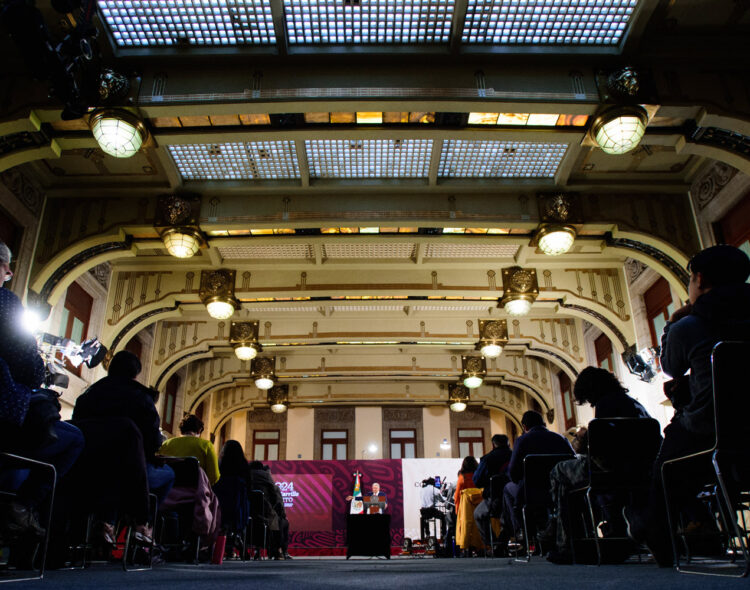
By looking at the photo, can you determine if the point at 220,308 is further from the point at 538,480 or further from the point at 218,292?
the point at 538,480

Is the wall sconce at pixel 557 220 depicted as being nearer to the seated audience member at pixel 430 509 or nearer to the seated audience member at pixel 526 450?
the seated audience member at pixel 526 450

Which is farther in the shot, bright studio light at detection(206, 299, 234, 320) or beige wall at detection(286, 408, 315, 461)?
beige wall at detection(286, 408, 315, 461)

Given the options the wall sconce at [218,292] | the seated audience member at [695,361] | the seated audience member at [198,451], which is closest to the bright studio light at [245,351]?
the wall sconce at [218,292]

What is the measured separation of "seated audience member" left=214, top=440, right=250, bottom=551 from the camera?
18.1ft

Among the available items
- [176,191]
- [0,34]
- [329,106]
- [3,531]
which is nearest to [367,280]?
[176,191]

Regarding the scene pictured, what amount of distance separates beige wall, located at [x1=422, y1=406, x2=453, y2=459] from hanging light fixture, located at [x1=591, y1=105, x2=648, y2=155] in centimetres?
1426

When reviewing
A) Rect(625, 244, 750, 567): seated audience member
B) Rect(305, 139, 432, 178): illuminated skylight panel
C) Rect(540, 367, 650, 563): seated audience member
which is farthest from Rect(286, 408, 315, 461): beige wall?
Rect(625, 244, 750, 567): seated audience member

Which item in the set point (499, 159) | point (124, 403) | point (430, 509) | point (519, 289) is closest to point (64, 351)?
point (124, 403)

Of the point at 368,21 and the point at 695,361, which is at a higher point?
the point at 368,21

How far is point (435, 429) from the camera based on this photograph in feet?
60.8

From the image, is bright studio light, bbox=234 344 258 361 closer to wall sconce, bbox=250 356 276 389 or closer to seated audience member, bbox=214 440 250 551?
wall sconce, bbox=250 356 276 389

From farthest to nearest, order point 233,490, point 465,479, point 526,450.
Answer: point 465,479
point 233,490
point 526,450

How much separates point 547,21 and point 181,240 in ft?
16.4

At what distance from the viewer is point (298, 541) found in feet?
44.9
